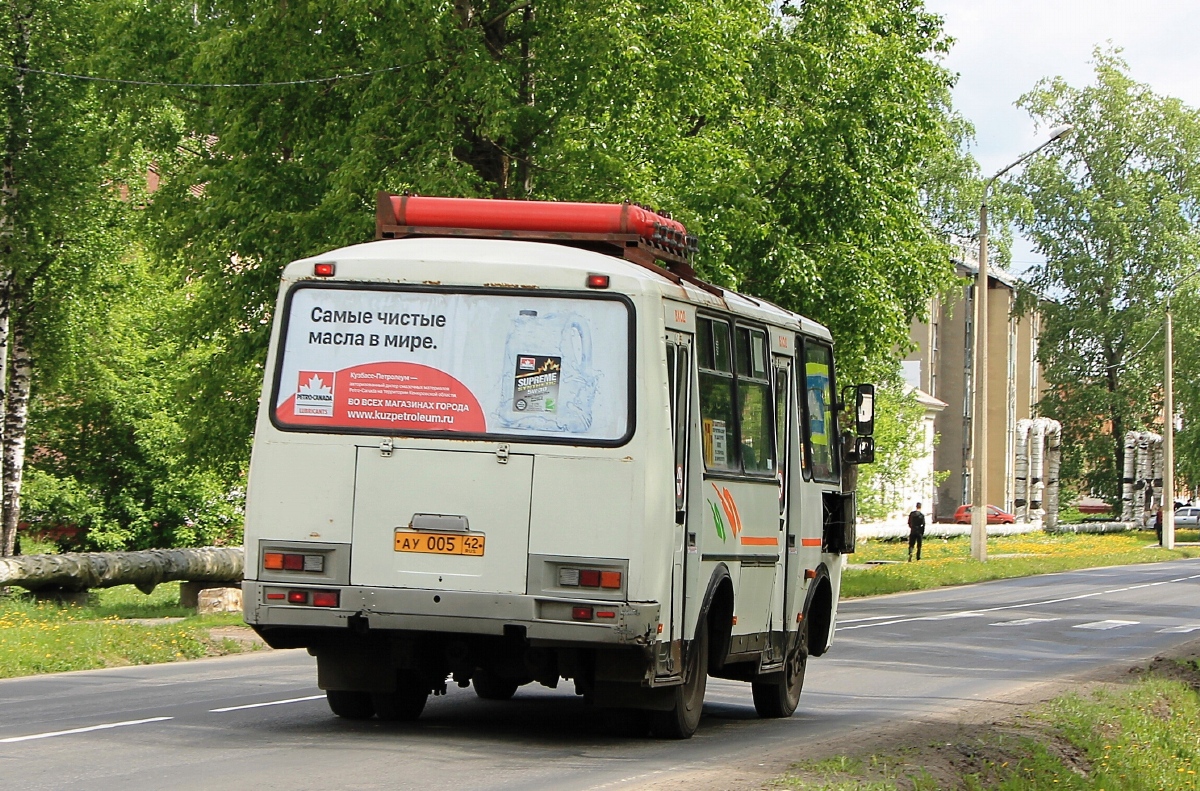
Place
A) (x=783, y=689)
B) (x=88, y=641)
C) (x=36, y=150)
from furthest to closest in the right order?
1. (x=36, y=150)
2. (x=88, y=641)
3. (x=783, y=689)

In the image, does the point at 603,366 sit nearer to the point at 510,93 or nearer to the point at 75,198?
the point at 510,93

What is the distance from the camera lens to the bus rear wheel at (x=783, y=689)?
13.9m

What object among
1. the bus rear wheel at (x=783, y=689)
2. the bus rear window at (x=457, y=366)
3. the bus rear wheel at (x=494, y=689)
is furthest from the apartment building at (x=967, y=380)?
the bus rear window at (x=457, y=366)

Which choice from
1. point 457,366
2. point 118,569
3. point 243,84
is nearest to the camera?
point 457,366

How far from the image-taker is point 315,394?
10680mm

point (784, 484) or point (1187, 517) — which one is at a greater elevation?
point (1187, 517)

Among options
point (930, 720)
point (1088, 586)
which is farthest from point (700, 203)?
point (1088, 586)

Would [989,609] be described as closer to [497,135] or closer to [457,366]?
[497,135]

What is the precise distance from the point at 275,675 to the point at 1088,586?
30381mm

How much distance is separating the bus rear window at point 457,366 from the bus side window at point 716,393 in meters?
1.02

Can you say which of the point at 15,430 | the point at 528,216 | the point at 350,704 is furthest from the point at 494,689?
the point at 15,430

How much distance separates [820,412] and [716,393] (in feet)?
9.82

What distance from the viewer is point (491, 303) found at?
10.7 meters

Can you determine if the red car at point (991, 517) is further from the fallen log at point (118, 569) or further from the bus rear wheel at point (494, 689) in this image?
the bus rear wheel at point (494, 689)
